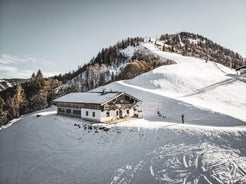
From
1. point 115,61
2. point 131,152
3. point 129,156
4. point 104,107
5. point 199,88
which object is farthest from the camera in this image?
point 115,61

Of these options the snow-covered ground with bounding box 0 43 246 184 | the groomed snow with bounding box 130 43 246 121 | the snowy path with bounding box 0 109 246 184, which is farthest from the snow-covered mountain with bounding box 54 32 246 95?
the snowy path with bounding box 0 109 246 184

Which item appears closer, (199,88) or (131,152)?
(131,152)

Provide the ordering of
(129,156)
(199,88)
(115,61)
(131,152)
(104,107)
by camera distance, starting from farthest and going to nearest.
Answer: (115,61), (199,88), (104,107), (131,152), (129,156)


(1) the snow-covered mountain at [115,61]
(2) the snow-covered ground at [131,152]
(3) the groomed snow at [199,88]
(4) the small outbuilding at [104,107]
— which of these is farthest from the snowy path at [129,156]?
(1) the snow-covered mountain at [115,61]

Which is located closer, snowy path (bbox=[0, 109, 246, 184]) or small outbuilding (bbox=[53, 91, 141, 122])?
snowy path (bbox=[0, 109, 246, 184])

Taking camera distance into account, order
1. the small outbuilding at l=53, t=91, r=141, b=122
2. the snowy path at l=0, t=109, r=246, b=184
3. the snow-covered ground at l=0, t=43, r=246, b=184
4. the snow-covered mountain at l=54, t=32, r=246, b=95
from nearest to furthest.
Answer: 1. the snowy path at l=0, t=109, r=246, b=184
2. the snow-covered ground at l=0, t=43, r=246, b=184
3. the small outbuilding at l=53, t=91, r=141, b=122
4. the snow-covered mountain at l=54, t=32, r=246, b=95

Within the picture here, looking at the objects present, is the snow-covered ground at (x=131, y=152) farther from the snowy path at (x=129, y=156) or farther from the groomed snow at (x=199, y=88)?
the groomed snow at (x=199, y=88)

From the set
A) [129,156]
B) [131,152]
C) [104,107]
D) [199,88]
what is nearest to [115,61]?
[199,88]

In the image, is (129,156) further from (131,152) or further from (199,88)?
(199,88)

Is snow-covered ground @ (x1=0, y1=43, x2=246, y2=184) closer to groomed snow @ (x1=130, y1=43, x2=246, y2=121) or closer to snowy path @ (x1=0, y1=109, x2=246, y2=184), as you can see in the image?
snowy path @ (x1=0, y1=109, x2=246, y2=184)

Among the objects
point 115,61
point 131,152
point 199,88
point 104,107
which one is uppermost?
point 115,61

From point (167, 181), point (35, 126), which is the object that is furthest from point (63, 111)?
point (167, 181)
